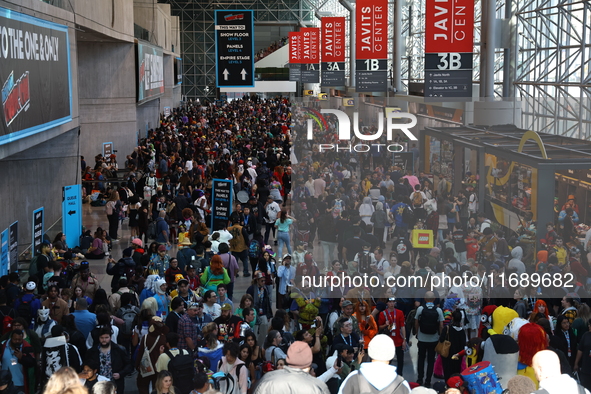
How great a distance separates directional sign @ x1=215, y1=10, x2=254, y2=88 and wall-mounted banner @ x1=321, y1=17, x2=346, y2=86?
5891 millimetres

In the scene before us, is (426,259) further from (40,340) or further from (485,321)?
(40,340)

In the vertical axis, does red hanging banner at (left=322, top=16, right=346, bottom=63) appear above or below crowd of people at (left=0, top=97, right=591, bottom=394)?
above

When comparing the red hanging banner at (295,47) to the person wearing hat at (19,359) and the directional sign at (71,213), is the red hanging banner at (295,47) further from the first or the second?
the person wearing hat at (19,359)

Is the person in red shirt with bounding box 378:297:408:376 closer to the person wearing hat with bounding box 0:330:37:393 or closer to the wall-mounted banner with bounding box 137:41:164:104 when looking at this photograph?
the person wearing hat with bounding box 0:330:37:393

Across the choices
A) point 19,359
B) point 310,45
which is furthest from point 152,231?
point 310,45

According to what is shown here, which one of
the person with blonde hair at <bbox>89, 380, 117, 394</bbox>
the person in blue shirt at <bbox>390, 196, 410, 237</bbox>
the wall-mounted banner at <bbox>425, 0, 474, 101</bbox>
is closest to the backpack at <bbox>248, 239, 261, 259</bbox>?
the person in blue shirt at <bbox>390, 196, 410, 237</bbox>

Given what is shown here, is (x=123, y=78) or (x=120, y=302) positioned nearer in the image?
(x=120, y=302)

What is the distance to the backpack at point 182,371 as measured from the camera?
7.32m

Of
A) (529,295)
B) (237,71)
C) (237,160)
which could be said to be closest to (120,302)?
(529,295)

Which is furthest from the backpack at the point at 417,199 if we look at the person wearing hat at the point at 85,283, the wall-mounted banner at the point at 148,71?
the wall-mounted banner at the point at 148,71

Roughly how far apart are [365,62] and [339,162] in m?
Answer: 6.89

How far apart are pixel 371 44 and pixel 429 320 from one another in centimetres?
1769

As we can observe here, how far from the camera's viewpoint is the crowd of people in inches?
289

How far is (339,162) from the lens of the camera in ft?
70.2
